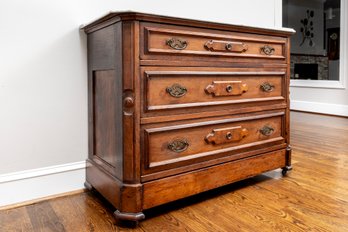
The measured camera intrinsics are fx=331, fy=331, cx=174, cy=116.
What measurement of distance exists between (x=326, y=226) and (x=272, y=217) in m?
0.21

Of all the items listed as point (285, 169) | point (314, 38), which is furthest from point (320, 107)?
point (285, 169)

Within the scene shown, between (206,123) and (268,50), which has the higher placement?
(268,50)

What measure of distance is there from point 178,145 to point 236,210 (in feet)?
1.33

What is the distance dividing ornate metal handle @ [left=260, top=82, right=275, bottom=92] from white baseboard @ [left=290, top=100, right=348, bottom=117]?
125 inches

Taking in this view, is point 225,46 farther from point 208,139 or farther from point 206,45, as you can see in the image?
point 208,139

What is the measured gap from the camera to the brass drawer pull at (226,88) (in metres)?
1.56

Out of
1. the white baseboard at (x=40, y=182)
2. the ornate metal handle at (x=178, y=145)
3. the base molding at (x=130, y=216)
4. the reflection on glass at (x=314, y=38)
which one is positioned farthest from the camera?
the reflection on glass at (x=314, y=38)

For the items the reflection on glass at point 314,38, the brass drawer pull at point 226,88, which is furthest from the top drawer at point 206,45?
the reflection on glass at point 314,38

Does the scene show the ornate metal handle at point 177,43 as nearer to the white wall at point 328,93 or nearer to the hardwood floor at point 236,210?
the hardwood floor at point 236,210

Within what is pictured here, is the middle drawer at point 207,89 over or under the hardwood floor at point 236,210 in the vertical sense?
over

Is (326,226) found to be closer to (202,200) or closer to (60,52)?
(202,200)

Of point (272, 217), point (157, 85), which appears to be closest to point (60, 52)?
point (157, 85)

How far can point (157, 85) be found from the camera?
4.54ft

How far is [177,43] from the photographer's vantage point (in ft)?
4.65
